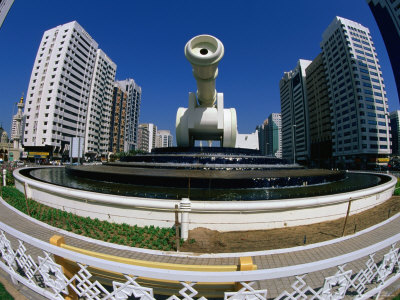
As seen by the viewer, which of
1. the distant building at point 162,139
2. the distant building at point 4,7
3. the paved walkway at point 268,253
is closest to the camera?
the paved walkway at point 268,253

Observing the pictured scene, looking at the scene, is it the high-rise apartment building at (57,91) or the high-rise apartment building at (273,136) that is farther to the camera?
the high-rise apartment building at (273,136)

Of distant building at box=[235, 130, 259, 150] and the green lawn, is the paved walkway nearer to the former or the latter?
the green lawn

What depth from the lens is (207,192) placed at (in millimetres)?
6938

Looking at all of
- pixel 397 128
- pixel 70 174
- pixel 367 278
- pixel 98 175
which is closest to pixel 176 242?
pixel 367 278

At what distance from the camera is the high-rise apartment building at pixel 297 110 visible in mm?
65312

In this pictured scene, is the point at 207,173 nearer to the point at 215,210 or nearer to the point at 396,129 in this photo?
the point at 215,210

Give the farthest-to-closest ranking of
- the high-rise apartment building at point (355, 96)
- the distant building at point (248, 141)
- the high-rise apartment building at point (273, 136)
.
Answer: the high-rise apartment building at point (273, 136) → the high-rise apartment building at point (355, 96) → the distant building at point (248, 141)

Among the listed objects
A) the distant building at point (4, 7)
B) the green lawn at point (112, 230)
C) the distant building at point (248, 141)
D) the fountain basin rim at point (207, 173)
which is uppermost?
the distant building at point (4, 7)

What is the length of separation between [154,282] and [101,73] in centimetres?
6881

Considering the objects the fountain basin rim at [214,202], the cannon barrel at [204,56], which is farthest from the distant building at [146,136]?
the fountain basin rim at [214,202]

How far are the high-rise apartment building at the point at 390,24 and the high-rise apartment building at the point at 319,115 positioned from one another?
1532cm

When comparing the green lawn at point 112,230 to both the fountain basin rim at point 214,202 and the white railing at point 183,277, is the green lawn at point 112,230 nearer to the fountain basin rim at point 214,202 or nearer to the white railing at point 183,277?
the fountain basin rim at point 214,202

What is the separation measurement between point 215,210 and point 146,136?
107007 millimetres

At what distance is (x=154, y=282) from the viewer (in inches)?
87.0
